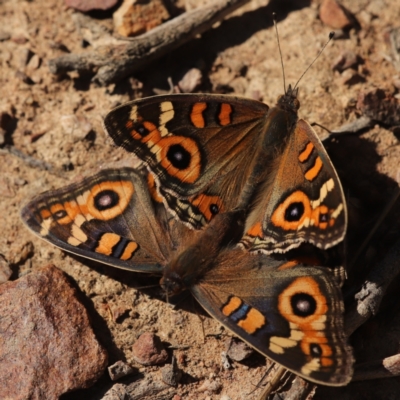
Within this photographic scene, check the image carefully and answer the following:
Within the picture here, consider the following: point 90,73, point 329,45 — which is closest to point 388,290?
point 329,45

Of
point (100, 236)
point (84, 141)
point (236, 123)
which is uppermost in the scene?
point (84, 141)

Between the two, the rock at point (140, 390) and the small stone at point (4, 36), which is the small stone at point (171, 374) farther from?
the small stone at point (4, 36)

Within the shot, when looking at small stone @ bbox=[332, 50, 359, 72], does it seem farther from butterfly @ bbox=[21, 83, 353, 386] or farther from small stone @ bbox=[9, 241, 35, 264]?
small stone @ bbox=[9, 241, 35, 264]

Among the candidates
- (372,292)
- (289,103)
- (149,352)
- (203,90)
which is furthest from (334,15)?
(149,352)

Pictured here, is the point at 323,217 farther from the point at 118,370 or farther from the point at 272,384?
the point at 118,370

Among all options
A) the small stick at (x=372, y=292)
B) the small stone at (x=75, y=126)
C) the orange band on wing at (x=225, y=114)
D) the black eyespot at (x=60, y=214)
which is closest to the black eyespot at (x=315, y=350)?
the small stick at (x=372, y=292)

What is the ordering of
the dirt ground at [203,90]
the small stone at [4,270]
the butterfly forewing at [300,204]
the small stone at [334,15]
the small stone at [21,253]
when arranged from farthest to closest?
the small stone at [334,15], the small stone at [21,253], the small stone at [4,270], the dirt ground at [203,90], the butterfly forewing at [300,204]

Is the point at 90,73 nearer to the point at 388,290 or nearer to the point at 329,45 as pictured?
the point at 329,45
